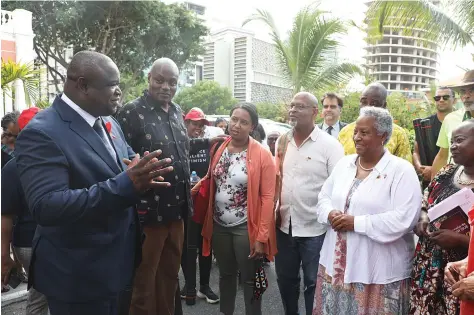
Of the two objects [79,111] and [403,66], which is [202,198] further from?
[403,66]

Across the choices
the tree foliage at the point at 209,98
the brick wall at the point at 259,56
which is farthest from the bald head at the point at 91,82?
the brick wall at the point at 259,56

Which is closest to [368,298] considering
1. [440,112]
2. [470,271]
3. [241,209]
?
[470,271]

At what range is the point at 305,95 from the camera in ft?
11.7

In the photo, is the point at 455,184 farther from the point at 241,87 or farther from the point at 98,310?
the point at 241,87

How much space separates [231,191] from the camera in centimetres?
340

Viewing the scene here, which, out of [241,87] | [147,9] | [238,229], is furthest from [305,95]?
[241,87]

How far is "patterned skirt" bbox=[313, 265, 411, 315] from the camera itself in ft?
8.55

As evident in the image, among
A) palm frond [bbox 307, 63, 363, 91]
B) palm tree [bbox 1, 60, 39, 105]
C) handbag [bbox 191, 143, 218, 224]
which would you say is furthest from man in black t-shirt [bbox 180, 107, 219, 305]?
palm frond [bbox 307, 63, 363, 91]

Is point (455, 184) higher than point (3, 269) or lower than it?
higher

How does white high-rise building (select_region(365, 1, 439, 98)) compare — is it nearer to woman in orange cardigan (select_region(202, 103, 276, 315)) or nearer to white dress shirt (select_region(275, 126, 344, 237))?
white dress shirt (select_region(275, 126, 344, 237))

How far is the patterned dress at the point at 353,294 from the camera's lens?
2609mm

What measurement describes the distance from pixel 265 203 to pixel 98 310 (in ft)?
5.37

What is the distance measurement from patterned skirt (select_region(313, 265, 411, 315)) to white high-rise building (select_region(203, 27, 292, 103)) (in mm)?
59375

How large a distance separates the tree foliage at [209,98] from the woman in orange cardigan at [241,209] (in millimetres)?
43160
